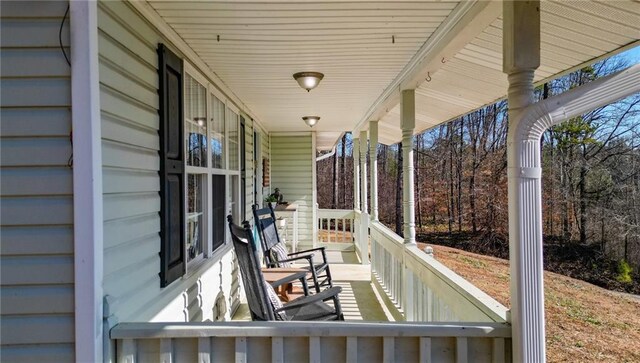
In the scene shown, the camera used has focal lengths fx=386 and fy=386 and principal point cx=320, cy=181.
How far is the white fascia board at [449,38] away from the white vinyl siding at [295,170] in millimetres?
4836

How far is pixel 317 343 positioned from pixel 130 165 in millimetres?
1277

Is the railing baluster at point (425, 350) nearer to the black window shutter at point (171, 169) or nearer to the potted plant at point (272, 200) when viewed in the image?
the black window shutter at point (171, 169)

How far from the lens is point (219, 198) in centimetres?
402

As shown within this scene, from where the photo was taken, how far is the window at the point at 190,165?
2.37m

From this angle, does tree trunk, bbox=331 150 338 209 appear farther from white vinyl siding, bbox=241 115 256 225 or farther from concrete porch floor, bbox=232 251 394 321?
white vinyl siding, bbox=241 115 256 225

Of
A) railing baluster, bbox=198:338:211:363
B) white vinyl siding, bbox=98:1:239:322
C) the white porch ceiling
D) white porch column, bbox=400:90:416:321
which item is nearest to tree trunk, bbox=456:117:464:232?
the white porch ceiling

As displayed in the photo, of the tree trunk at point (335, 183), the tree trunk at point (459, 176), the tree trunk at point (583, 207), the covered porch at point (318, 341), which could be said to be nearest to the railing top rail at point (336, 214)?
the covered porch at point (318, 341)

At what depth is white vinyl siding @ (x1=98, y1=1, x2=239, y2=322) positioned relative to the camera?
69.8 inches

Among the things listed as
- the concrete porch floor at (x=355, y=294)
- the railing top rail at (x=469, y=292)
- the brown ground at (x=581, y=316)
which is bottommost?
the brown ground at (x=581, y=316)

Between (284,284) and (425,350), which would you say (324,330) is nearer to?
(425,350)

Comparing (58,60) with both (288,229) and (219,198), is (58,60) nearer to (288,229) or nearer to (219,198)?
(219,198)

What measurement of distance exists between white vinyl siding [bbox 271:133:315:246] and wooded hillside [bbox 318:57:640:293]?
302 inches

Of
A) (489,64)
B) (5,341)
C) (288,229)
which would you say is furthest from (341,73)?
(288,229)

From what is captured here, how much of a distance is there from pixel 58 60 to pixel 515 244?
2149 mm
